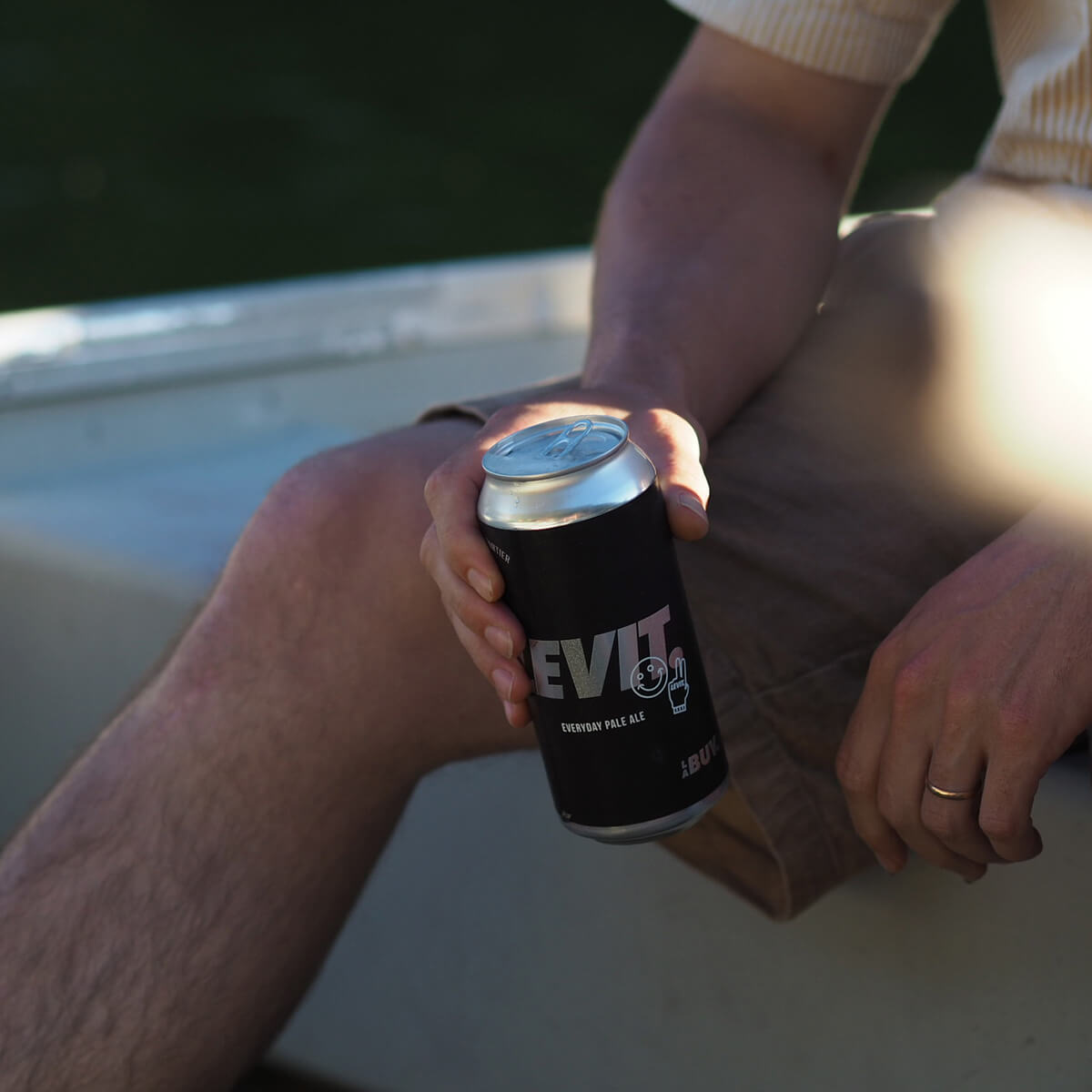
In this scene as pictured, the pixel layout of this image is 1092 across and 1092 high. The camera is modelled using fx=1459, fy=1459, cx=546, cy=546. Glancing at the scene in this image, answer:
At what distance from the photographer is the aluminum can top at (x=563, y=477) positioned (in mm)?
810

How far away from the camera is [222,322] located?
2.19m

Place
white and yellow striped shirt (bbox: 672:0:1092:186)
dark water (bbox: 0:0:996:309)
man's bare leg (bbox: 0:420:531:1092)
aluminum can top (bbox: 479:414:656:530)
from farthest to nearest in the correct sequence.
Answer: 1. dark water (bbox: 0:0:996:309)
2. white and yellow striped shirt (bbox: 672:0:1092:186)
3. man's bare leg (bbox: 0:420:531:1092)
4. aluminum can top (bbox: 479:414:656:530)

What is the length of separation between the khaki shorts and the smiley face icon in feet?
0.53

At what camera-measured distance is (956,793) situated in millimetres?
900

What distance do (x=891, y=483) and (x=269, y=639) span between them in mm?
485

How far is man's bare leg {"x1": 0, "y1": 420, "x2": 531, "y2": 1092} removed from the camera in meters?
0.99

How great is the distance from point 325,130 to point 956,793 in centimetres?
782

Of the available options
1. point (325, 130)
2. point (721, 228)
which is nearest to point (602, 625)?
point (721, 228)

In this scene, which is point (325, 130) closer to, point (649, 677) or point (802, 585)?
point (802, 585)

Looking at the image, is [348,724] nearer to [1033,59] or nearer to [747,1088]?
[747,1088]

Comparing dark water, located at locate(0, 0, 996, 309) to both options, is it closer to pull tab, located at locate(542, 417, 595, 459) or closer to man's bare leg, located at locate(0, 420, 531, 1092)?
man's bare leg, located at locate(0, 420, 531, 1092)

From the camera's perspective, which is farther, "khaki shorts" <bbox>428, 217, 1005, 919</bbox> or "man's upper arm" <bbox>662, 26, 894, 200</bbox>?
"man's upper arm" <bbox>662, 26, 894, 200</bbox>

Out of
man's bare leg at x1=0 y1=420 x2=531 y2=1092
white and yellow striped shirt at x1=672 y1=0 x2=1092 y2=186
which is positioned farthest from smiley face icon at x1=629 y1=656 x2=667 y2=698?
white and yellow striped shirt at x1=672 y1=0 x2=1092 y2=186

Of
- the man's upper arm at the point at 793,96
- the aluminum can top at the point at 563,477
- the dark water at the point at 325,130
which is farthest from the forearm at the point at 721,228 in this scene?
the dark water at the point at 325,130
